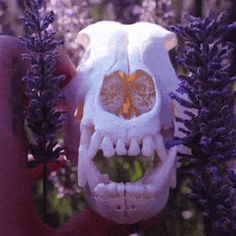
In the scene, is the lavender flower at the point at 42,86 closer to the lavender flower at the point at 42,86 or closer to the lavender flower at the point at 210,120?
the lavender flower at the point at 42,86

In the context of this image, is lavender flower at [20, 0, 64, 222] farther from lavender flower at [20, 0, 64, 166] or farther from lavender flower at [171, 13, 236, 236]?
lavender flower at [171, 13, 236, 236]

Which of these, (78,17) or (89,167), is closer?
(89,167)

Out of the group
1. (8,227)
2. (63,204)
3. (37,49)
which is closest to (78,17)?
(63,204)

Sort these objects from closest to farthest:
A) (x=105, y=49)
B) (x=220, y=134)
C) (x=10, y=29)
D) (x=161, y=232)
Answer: (x=220, y=134) → (x=105, y=49) → (x=161, y=232) → (x=10, y=29)

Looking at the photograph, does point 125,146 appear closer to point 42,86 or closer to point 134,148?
point 134,148

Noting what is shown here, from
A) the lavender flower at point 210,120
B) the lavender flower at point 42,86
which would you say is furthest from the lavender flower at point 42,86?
the lavender flower at point 210,120

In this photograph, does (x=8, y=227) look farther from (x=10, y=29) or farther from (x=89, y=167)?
(x=10, y=29)
